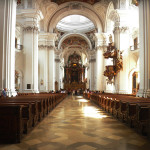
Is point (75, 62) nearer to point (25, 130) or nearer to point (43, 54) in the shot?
point (43, 54)

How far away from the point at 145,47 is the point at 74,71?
110ft

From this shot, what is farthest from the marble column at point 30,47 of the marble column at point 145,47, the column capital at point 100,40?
the column capital at point 100,40

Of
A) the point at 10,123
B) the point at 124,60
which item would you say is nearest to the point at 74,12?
the point at 124,60

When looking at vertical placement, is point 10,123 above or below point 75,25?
below

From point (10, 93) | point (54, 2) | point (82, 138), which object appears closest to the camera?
point (82, 138)

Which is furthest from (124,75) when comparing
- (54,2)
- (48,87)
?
(54,2)

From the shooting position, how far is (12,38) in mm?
8617

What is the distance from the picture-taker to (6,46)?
8.26m

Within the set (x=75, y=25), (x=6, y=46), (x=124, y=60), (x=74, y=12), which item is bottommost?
(x=124, y=60)

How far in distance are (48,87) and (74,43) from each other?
15.2m

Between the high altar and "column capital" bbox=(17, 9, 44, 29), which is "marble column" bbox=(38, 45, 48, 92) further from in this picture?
the high altar

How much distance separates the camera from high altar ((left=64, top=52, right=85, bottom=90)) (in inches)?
1604

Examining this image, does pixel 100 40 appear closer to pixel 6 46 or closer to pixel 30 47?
pixel 30 47

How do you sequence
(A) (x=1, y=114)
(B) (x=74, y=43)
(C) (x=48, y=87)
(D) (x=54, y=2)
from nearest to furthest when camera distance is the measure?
(A) (x=1, y=114) < (D) (x=54, y=2) < (C) (x=48, y=87) < (B) (x=74, y=43)
